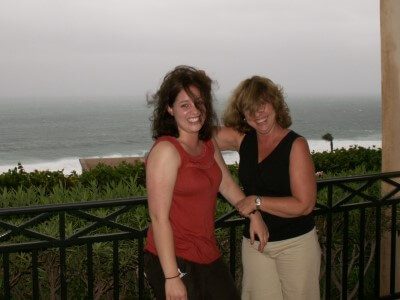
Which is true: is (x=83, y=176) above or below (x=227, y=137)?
below

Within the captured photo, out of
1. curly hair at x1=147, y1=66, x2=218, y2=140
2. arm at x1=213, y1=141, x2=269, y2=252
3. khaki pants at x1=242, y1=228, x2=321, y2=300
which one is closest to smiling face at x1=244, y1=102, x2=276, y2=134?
arm at x1=213, y1=141, x2=269, y2=252

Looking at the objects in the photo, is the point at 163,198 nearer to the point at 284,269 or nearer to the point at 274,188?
the point at 274,188

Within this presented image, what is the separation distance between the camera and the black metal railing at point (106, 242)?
3.12 m

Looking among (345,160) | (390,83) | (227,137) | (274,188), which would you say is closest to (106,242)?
(227,137)

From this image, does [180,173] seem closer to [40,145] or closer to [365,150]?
[365,150]

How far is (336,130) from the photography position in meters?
97.2

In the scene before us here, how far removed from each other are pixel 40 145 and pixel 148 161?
8305 cm

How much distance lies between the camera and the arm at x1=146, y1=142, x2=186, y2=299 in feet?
7.49

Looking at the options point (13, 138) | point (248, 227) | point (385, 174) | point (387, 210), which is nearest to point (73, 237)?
point (248, 227)

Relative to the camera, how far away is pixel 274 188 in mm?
2855

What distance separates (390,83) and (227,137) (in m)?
2.50

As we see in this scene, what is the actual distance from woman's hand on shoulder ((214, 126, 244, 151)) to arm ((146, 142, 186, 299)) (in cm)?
75

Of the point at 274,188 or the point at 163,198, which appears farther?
the point at 274,188

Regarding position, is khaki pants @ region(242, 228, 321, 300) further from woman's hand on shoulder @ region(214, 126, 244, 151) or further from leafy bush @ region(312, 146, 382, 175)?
leafy bush @ region(312, 146, 382, 175)
